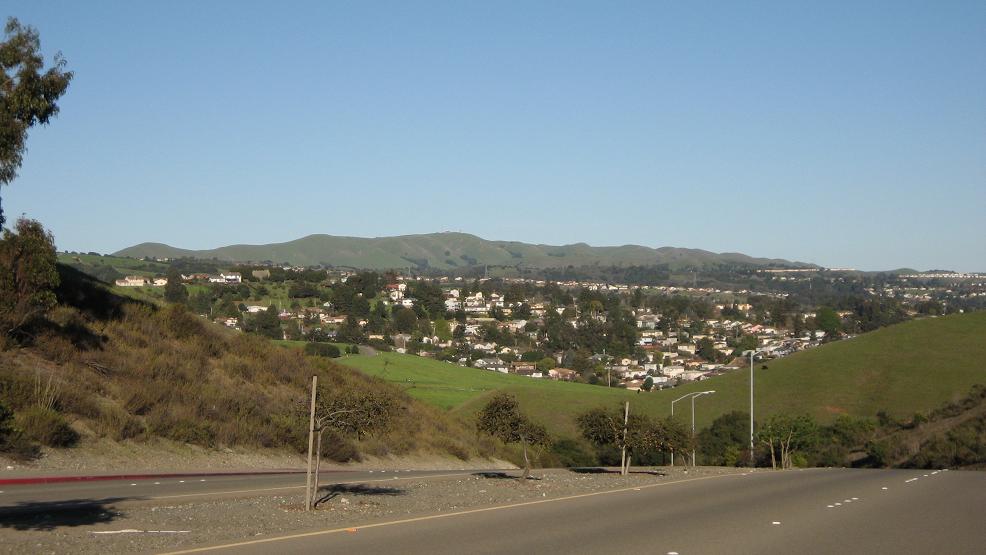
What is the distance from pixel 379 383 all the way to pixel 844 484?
30290 mm

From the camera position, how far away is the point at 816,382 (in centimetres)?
9412

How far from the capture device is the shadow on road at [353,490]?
24.3 metres

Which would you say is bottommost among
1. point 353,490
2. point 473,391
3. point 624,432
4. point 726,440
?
point 726,440

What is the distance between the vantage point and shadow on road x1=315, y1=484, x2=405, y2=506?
2428 cm

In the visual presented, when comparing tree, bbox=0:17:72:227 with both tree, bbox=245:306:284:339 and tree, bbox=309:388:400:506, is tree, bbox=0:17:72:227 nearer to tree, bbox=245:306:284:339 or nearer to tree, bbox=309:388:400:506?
tree, bbox=309:388:400:506

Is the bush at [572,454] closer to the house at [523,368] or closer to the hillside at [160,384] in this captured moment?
the hillside at [160,384]

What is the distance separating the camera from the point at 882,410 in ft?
271

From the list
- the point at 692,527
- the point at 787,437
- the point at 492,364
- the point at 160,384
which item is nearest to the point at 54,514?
the point at 692,527

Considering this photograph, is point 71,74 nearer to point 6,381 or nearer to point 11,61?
point 11,61

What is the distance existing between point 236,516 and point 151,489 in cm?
555

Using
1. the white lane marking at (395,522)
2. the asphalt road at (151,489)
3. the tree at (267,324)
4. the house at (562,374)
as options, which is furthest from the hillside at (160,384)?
the house at (562,374)

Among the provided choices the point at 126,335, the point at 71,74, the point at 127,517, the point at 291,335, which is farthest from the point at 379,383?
the point at 291,335

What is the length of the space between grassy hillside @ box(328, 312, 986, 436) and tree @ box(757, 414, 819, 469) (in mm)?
17177

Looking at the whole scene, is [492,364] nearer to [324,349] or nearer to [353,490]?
[324,349]
